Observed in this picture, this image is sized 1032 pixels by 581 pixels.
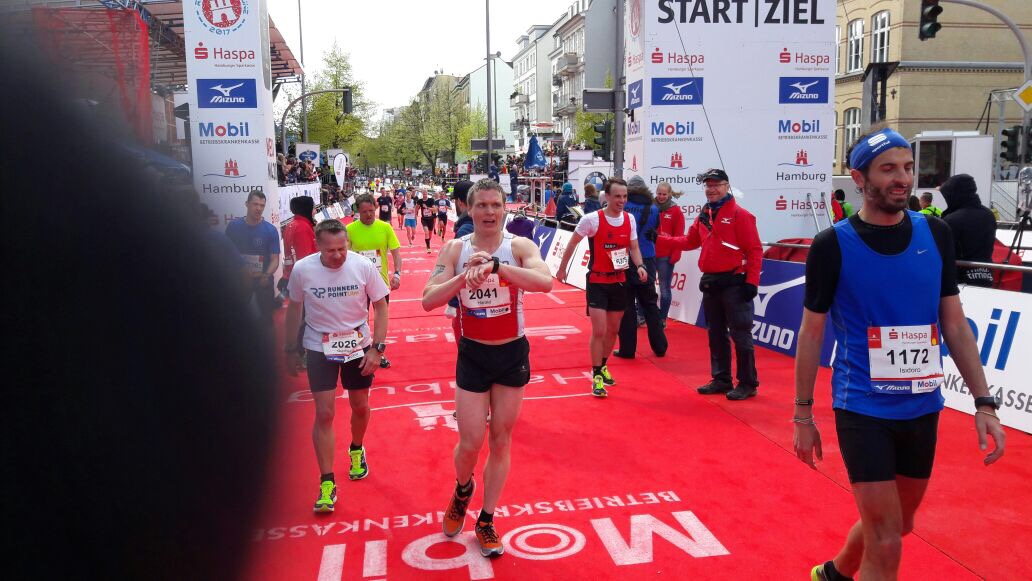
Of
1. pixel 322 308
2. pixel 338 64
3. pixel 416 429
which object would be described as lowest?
pixel 416 429

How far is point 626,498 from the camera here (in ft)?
17.0

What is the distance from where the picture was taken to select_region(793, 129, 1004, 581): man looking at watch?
305 centimetres

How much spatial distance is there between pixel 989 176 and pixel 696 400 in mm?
22846

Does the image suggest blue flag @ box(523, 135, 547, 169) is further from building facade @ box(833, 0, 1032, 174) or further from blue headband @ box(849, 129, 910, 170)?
blue headband @ box(849, 129, 910, 170)

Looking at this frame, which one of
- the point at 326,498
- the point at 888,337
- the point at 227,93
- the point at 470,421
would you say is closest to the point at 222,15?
the point at 227,93

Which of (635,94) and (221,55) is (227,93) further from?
(635,94)

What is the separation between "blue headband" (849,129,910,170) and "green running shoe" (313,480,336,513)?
3752 mm

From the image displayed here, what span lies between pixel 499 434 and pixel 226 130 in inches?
445

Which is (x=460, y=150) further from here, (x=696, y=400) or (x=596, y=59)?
(x=696, y=400)

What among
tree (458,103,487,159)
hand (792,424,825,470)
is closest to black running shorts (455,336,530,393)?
hand (792,424,825,470)

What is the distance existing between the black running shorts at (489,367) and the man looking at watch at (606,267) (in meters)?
3.44

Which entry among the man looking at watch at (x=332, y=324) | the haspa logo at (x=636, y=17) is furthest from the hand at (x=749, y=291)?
the haspa logo at (x=636, y=17)

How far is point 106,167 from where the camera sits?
1466 mm

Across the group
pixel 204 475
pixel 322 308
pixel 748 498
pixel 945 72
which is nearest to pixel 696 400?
pixel 748 498
